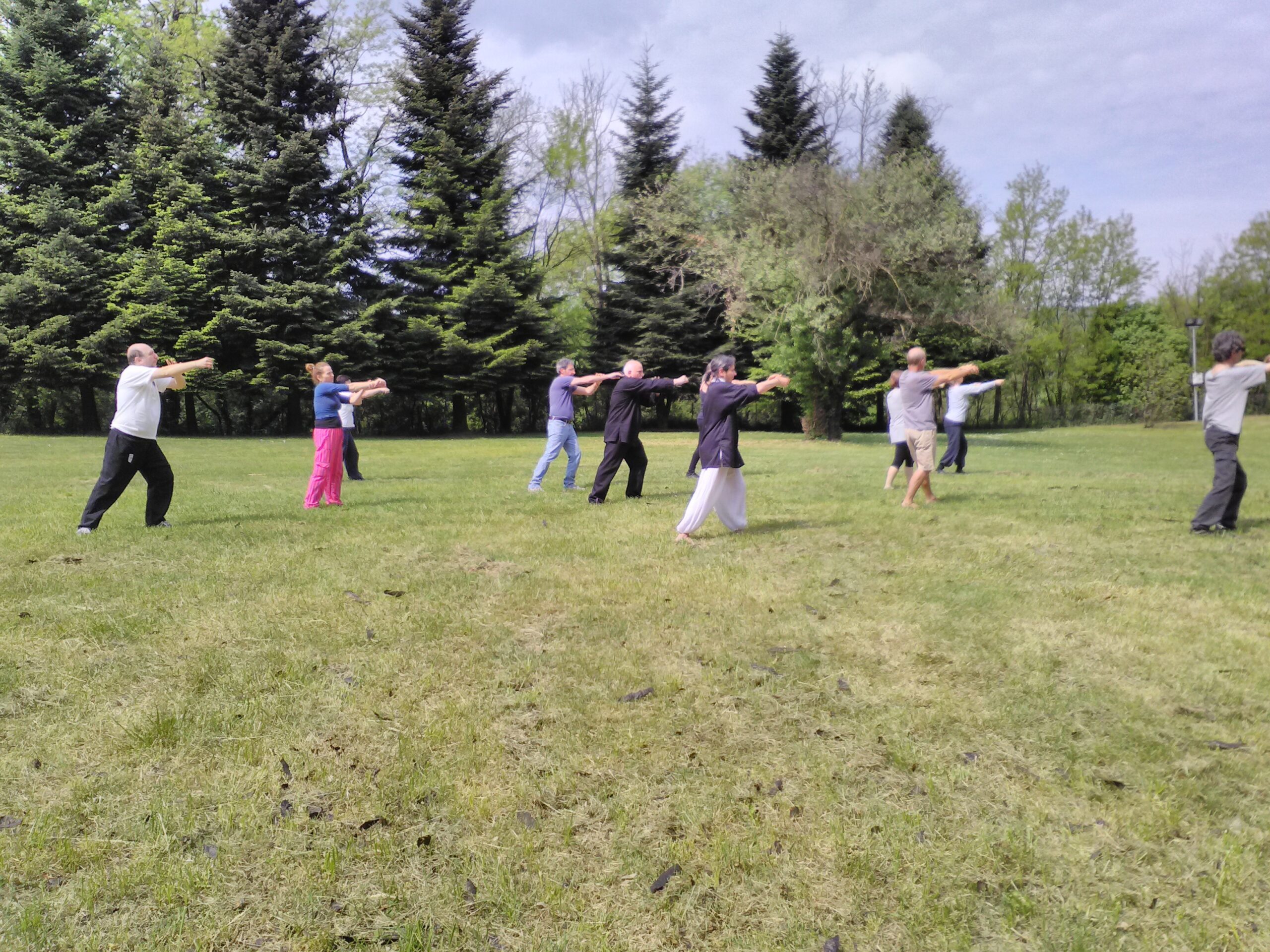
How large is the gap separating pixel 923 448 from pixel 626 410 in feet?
13.2

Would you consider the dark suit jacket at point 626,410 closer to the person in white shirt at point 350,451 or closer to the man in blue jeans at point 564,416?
the man in blue jeans at point 564,416

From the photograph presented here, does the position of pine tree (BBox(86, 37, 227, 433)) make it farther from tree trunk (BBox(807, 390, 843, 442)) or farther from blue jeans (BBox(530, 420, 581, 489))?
tree trunk (BBox(807, 390, 843, 442))

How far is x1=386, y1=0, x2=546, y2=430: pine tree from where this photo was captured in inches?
1347

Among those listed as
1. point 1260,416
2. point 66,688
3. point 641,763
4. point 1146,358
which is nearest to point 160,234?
point 66,688

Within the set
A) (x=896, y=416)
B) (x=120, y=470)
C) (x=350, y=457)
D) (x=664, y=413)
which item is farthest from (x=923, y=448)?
(x=664, y=413)

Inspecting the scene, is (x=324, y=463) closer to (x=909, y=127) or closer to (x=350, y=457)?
(x=350, y=457)

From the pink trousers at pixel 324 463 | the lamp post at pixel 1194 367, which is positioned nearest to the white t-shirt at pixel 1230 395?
the pink trousers at pixel 324 463

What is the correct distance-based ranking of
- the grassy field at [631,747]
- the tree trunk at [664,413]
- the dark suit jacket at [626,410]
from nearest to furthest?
the grassy field at [631,747], the dark suit jacket at [626,410], the tree trunk at [664,413]

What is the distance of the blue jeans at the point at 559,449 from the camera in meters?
12.5

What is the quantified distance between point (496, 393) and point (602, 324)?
7139 mm

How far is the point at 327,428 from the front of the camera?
10.7 meters

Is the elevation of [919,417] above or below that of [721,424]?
above

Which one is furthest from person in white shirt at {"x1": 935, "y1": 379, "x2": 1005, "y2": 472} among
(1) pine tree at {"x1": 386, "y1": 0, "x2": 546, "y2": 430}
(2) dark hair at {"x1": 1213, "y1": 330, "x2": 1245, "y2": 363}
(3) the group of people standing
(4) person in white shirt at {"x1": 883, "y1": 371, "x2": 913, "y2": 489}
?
(1) pine tree at {"x1": 386, "y1": 0, "x2": 546, "y2": 430}

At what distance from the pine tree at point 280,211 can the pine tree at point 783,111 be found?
21.3 metres
